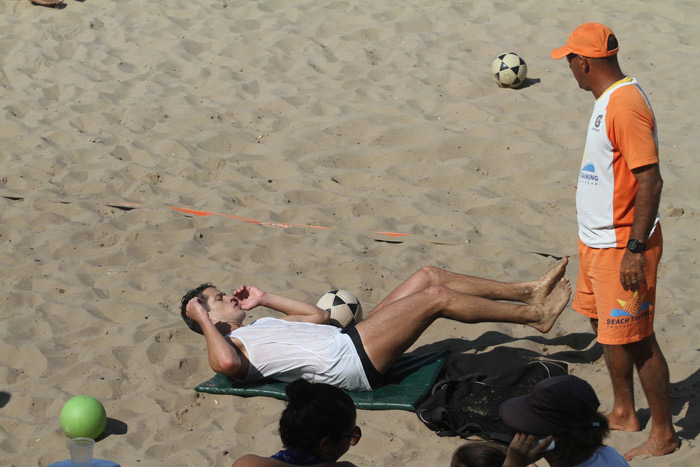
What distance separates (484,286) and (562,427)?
89.8 inches

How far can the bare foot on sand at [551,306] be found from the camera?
4.82 meters

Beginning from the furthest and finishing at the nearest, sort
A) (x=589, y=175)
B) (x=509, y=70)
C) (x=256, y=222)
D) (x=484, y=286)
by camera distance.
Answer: (x=509, y=70) < (x=256, y=222) < (x=484, y=286) < (x=589, y=175)

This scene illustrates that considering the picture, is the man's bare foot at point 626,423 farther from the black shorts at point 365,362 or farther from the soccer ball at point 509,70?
the soccer ball at point 509,70

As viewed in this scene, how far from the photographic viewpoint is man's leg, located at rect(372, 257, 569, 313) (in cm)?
486

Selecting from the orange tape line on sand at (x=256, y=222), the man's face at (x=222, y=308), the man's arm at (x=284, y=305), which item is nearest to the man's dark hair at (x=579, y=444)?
the man's arm at (x=284, y=305)

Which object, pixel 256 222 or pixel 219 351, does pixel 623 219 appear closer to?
pixel 219 351

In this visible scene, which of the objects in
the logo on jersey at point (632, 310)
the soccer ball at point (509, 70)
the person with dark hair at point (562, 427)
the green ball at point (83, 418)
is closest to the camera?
the person with dark hair at point (562, 427)

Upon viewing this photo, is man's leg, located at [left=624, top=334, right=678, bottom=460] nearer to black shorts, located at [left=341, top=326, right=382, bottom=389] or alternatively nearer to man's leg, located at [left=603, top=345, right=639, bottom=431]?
man's leg, located at [left=603, top=345, right=639, bottom=431]

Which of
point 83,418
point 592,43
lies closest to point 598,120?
point 592,43

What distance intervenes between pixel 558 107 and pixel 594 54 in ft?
15.3

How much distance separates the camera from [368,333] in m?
4.79

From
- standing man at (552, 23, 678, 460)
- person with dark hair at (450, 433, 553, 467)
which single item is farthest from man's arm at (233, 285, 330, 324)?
person with dark hair at (450, 433, 553, 467)

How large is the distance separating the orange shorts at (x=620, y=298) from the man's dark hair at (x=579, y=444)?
138 centimetres

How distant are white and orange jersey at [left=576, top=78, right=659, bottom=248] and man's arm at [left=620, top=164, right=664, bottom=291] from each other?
0.06 m
